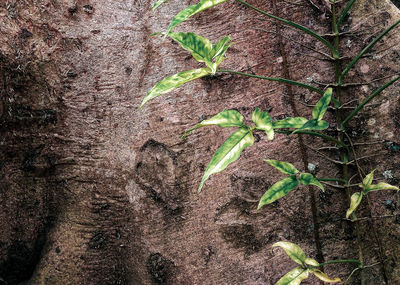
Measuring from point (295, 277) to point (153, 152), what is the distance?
0.62 metres

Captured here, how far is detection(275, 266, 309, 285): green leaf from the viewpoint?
74 centimetres

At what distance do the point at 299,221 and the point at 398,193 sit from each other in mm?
308

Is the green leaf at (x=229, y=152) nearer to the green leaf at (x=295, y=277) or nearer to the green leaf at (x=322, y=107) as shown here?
the green leaf at (x=322, y=107)

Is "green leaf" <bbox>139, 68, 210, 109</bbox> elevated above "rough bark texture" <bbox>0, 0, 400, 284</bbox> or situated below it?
above

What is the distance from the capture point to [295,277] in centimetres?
75

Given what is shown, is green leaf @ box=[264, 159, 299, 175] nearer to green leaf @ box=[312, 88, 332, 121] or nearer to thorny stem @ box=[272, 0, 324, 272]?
green leaf @ box=[312, 88, 332, 121]

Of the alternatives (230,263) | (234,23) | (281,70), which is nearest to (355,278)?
(230,263)

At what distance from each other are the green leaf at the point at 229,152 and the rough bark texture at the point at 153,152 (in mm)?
474

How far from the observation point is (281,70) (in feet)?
3.55

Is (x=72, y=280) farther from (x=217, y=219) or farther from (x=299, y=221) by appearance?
(x=299, y=221)

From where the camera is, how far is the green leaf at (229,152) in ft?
1.83

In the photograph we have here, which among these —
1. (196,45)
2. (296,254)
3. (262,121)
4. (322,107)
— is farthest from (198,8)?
(296,254)

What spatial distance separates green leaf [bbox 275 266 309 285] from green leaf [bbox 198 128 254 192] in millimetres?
350

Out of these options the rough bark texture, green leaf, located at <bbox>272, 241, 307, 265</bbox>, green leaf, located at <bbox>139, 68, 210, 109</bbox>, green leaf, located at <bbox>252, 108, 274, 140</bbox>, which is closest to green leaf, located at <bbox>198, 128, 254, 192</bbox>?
green leaf, located at <bbox>252, 108, 274, 140</bbox>
